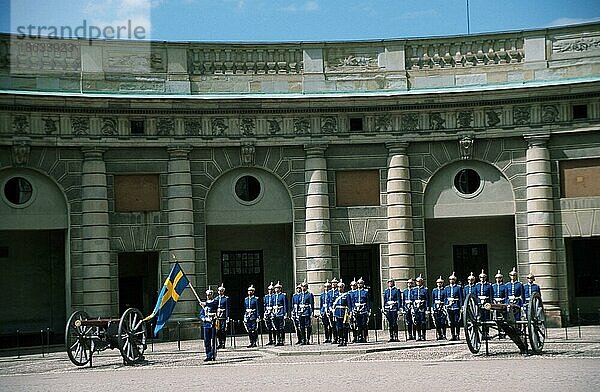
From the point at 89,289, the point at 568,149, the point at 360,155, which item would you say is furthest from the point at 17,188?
the point at 568,149

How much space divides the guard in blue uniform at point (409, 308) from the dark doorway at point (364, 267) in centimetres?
485

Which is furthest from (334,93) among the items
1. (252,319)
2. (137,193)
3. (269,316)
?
(252,319)

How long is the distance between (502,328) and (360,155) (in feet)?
37.8

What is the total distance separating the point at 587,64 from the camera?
33688mm

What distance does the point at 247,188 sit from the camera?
34188mm

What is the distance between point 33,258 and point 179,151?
5921mm

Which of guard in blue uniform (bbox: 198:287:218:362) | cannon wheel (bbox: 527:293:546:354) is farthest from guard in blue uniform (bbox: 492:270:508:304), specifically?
guard in blue uniform (bbox: 198:287:218:362)

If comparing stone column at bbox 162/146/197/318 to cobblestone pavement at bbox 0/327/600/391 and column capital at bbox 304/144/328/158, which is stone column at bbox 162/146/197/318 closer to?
column capital at bbox 304/144/328/158

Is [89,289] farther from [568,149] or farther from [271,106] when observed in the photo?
[568,149]

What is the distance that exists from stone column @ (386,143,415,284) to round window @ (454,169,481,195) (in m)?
1.63

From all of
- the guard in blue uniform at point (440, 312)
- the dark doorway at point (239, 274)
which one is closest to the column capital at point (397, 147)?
the dark doorway at point (239, 274)

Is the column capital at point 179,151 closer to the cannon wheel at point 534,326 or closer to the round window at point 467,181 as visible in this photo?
the round window at point 467,181

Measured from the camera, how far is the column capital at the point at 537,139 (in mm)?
33375

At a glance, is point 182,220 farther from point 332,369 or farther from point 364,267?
point 332,369
